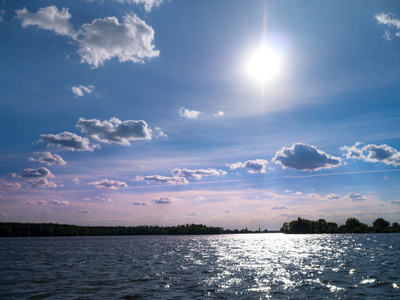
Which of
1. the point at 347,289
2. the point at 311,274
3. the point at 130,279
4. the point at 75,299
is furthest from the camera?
the point at 311,274

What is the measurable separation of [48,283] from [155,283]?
11281 mm

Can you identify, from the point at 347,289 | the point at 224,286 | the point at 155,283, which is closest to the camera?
the point at 347,289

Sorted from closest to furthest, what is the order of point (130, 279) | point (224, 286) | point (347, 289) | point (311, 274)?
point (347, 289) → point (224, 286) → point (130, 279) → point (311, 274)

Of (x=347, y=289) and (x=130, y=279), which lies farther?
(x=130, y=279)

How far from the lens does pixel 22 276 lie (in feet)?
117

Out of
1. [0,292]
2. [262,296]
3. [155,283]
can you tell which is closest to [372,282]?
[262,296]

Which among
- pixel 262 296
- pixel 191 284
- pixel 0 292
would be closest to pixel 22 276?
pixel 0 292

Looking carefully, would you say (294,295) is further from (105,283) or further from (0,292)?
(0,292)

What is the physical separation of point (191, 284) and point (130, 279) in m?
7.63

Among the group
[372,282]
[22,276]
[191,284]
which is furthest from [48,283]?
[372,282]

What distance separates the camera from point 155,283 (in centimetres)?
2972

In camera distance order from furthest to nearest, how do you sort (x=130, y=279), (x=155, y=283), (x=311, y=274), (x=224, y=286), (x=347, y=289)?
(x=311, y=274) < (x=130, y=279) < (x=155, y=283) < (x=224, y=286) < (x=347, y=289)

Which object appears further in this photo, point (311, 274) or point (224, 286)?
point (311, 274)

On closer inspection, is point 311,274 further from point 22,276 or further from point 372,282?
point 22,276
